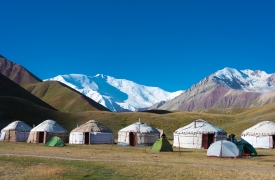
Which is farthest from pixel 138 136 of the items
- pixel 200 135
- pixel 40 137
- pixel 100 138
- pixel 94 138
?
pixel 40 137

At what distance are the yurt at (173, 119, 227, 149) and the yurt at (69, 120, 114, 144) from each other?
1065cm

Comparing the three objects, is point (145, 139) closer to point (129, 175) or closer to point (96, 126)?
point (96, 126)

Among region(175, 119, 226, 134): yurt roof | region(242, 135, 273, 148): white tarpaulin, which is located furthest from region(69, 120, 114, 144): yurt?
region(242, 135, 273, 148): white tarpaulin

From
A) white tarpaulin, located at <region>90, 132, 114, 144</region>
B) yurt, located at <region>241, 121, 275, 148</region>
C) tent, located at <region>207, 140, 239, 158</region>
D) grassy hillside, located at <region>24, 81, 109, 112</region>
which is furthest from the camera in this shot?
grassy hillside, located at <region>24, 81, 109, 112</region>

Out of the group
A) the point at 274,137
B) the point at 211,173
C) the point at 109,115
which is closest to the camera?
the point at 211,173

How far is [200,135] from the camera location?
38.0 metres

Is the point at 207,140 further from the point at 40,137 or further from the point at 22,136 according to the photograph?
the point at 22,136

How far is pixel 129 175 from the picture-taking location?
1664cm

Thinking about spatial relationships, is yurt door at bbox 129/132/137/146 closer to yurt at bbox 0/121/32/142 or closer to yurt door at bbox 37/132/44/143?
yurt door at bbox 37/132/44/143

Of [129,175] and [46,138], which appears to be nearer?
[129,175]

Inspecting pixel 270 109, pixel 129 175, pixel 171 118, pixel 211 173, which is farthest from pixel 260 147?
pixel 270 109

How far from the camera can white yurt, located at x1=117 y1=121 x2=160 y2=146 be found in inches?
1644

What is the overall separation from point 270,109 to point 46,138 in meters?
62.7

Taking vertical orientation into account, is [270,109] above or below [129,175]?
above
